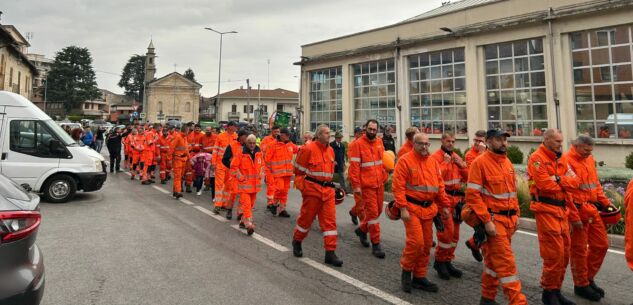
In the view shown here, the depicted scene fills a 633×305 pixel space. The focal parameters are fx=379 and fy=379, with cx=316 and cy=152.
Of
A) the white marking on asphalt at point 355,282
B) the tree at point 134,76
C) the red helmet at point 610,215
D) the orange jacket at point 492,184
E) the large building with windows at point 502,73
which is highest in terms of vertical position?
the tree at point 134,76

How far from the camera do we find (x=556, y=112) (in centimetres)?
1697

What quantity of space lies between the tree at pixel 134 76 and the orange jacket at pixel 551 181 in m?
105

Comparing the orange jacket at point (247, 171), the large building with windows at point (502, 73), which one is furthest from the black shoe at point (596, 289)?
the large building with windows at point (502, 73)

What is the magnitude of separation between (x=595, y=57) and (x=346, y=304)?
17857 millimetres

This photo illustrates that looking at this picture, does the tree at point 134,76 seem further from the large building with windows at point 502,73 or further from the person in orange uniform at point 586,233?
the person in orange uniform at point 586,233

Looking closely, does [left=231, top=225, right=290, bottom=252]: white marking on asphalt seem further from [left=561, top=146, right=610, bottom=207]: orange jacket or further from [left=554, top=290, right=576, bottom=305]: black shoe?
[left=561, top=146, right=610, bottom=207]: orange jacket

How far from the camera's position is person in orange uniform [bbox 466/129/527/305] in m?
3.62

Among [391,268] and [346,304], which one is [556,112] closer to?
[391,268]

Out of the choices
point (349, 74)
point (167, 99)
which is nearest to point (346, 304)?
point (349, 74)

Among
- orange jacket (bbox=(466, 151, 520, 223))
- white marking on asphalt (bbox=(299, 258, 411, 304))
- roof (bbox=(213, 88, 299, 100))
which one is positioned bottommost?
white marking on asphalt (bbox=(299, 258, 411, 304))

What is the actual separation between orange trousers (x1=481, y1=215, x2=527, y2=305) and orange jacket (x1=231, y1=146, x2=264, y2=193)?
409 cm

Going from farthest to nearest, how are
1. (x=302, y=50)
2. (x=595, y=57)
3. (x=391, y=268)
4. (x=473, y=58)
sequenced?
Answer: (x=302, y=50), (x=473, y=58), (x=595, y=57), (x=391, y=268)

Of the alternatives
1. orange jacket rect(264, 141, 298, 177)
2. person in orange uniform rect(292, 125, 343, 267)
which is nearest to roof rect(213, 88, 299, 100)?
orange jacket rect(264, 141, 298, 177)

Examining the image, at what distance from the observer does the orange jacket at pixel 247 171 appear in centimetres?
674
